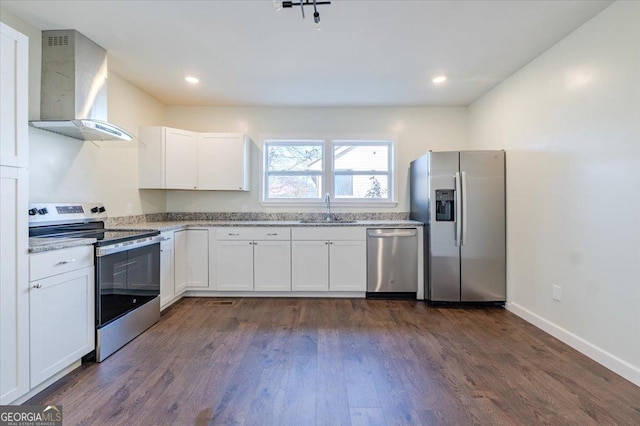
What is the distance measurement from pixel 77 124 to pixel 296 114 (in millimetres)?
2625

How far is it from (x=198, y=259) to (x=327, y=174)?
2096 millimetres

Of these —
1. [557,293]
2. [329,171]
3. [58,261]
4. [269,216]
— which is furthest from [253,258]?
[557,293]

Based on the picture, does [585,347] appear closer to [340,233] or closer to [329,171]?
[340,233]

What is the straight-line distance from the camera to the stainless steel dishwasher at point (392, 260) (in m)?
3.67

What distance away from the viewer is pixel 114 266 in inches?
92.2

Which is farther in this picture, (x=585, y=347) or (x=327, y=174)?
(x=327, y=174)

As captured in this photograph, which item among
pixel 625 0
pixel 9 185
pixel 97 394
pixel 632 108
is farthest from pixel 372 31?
pixel 97 394

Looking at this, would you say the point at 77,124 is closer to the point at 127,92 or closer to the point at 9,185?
the point at 9,185

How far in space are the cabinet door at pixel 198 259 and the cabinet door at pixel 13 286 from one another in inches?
76.1

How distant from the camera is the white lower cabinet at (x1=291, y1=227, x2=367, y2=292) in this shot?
368cm

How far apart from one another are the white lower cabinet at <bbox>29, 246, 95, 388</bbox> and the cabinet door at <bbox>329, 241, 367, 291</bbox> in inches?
94.0

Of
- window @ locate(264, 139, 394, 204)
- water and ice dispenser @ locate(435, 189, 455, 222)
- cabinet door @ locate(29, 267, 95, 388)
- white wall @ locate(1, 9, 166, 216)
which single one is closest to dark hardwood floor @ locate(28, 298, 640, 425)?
cabinet door @ locate(29, 267, 95, 388)

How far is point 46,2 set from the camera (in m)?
2.10

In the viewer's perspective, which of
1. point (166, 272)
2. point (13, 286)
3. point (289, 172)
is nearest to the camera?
point (13, 286)
